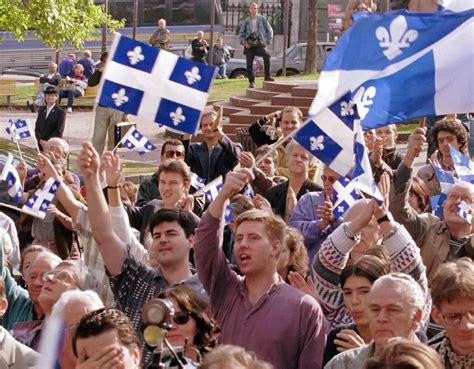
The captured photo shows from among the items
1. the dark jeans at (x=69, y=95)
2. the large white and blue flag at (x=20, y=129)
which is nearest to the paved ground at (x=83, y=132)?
the dark jeans at (x=69, y=95)

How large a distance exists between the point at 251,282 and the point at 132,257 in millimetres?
848

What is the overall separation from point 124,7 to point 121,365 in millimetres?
40953

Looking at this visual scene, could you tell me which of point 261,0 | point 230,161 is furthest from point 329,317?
point 261,0

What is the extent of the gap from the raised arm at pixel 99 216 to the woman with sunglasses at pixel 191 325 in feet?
3.23

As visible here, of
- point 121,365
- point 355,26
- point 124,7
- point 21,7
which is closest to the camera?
point 121,365

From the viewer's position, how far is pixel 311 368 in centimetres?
726

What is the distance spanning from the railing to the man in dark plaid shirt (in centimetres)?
4056

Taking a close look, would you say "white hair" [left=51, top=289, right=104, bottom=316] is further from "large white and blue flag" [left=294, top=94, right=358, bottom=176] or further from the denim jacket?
the denim jacket

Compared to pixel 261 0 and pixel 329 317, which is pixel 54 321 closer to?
pixel 329 317

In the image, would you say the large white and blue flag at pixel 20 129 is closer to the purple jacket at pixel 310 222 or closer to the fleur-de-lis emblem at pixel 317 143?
the purple jacket at pixel 310 222

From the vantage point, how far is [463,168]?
10.6 meters

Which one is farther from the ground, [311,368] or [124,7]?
[311,368]

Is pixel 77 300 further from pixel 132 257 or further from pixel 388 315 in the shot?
pixel 388 315

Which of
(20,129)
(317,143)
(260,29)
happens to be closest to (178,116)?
(317,143)
